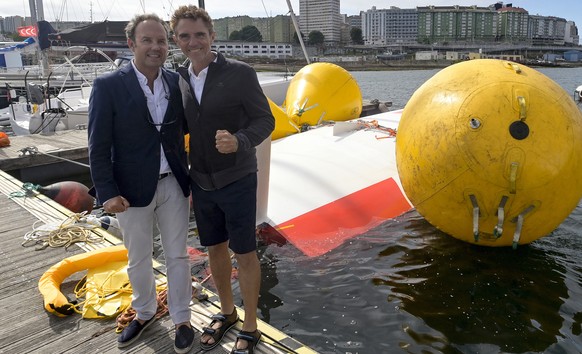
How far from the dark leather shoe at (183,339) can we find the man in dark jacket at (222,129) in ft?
1.14

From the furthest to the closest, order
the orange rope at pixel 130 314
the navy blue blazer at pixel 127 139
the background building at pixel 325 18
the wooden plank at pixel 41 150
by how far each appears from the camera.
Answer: the background building at pixel 325 18 → the wooden plank at pixel 41 150 → the orange rope at pixel 130 314 → the navy blue blazer at pixel 127 139

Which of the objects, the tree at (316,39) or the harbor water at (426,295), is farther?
the tree at (316,39)

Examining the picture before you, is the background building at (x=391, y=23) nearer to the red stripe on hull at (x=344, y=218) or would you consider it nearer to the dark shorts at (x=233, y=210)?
the red stripe on hull at (x=344, y=218)

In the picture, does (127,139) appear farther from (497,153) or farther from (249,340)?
(497,153)

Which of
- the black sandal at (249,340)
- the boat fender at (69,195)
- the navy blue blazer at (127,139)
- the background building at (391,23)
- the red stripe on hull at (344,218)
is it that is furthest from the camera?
the background building at (391,23)

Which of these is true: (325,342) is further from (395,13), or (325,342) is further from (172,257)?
(395,13)

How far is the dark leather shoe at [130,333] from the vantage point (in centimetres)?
328

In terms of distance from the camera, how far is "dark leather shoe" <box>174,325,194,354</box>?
3186mm

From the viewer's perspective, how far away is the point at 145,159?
2988 mm

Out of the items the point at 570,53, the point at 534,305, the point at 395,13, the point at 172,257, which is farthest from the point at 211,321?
the point at 395,13

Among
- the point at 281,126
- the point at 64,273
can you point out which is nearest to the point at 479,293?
the point at 64,273

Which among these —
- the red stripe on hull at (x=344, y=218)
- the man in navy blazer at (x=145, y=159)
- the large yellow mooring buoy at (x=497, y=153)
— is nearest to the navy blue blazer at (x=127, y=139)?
the man in navy blazer at (x=145, y=159)

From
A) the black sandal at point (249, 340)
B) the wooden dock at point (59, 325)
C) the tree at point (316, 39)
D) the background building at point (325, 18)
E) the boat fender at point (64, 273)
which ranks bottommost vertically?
the wooden dock at point (59, 325)

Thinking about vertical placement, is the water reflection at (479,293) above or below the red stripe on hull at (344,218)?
below
